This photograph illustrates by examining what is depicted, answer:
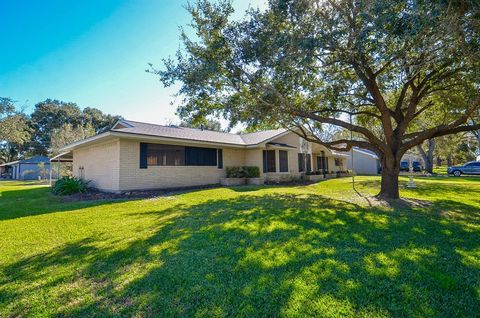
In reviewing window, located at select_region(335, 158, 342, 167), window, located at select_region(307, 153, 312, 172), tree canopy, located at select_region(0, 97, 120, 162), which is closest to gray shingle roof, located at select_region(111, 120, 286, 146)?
window, located at select_region(307, 153, 312, 172)

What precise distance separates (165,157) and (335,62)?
9.50m

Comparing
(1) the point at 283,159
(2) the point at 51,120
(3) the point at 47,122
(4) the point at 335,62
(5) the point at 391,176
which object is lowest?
(5) the point at 391,176

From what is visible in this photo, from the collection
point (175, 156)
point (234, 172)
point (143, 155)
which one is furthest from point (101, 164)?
point (234, 172)

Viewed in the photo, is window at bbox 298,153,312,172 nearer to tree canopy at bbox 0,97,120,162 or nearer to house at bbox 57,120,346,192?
house at bbox 57,120,346,192

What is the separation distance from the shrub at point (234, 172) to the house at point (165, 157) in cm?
50

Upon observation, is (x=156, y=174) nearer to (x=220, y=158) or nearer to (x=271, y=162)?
(x=220, y=158)

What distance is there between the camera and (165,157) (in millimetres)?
13070

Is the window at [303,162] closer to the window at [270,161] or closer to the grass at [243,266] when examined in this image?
the window at [270,161]

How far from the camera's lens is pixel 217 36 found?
29.3ft

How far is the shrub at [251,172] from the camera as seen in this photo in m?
16.0

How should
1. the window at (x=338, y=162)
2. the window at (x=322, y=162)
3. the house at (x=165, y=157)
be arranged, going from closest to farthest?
the house at (x=165, y=157)
the window at (x=322, y=162)
the window at (x=338, y=162)

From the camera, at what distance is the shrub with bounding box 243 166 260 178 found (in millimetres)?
15984

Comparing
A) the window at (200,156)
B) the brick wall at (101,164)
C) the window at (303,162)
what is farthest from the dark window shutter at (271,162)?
the brick wall at (101,164)

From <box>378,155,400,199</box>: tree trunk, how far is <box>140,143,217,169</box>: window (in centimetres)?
966
